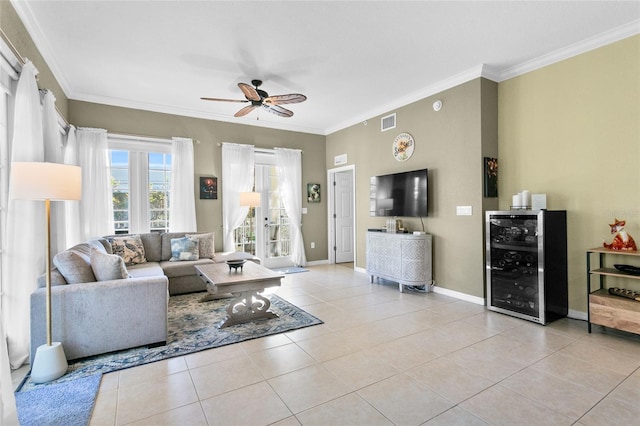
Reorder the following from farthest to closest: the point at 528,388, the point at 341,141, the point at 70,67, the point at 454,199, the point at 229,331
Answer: the point at 341,141 → the point at 454,199 → the point at 70,67 → the point at 229,331 → the point at 528,388

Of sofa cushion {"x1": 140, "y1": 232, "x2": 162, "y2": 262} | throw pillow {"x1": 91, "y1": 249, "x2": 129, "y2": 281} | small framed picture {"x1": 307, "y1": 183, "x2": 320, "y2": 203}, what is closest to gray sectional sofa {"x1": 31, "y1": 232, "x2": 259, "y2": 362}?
throw pillow {"x1": 91, "y1": 249, "x2": 129, "y2": 281}

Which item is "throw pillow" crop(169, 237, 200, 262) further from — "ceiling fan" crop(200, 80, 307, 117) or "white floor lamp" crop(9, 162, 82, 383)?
"white floor lamp" crop(9, 162, 82, 383)

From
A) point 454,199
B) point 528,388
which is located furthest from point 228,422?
point 454,199

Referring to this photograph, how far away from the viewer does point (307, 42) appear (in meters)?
3.45

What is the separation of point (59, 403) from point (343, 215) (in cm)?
599

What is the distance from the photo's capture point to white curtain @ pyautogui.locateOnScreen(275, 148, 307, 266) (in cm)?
679

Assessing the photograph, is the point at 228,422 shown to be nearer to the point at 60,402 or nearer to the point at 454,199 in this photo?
the point at 60,402

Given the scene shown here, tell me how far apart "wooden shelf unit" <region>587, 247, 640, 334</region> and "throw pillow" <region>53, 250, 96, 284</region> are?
478cm

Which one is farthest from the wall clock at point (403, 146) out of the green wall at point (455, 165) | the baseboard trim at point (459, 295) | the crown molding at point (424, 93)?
the baseboard trim at point (459, 295)

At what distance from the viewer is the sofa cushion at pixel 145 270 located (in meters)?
3.99

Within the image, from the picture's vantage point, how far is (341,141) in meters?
6.88

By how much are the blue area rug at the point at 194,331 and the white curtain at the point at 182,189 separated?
152cm

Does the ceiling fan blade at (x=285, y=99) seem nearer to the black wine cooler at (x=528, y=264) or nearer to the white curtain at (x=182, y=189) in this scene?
the white curtain at (x=182, y=189)

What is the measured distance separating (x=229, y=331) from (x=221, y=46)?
305cm
